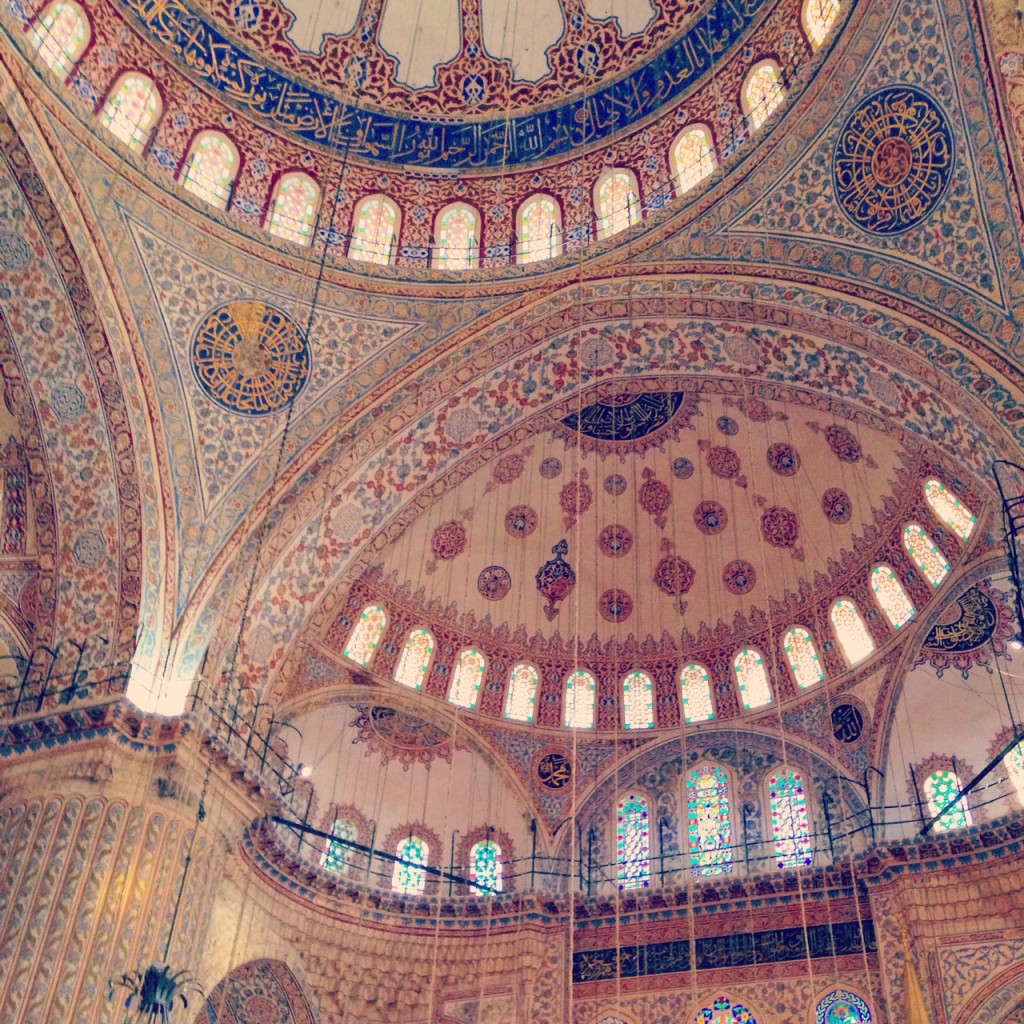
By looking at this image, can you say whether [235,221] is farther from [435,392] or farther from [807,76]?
[807,76]

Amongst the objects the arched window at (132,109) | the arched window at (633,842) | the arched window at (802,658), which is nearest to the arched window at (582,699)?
the arched window at (633,842)

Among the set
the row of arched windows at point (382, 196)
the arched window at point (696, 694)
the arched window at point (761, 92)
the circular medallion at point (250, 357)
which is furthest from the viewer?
the arched window at point (696, 694)

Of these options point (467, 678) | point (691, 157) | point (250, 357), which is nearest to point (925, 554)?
point (691, 157)

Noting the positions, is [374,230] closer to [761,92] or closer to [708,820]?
[761,92]

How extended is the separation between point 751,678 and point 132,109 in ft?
32.7

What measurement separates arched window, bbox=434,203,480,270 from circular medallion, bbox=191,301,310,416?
2114 millimetres

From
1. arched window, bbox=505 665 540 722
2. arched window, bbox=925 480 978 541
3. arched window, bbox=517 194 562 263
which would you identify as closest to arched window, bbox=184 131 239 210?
arched window, bbox=517 194 562 263

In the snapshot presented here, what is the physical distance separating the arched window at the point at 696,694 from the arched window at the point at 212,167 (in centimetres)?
820

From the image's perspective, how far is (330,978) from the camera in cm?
1271

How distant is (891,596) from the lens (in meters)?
13.5

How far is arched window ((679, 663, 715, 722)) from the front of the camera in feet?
47.9

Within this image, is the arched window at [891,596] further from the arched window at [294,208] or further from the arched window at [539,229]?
the arched window at [294,208]

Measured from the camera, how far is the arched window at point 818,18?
11031 millimetres

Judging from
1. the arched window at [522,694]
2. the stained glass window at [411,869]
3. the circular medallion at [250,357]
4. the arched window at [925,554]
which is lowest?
the stained glass window at [411,869]
